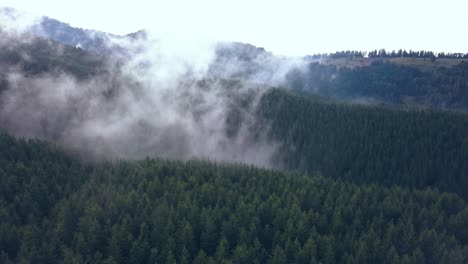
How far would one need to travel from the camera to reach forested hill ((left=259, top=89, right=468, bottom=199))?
446ft

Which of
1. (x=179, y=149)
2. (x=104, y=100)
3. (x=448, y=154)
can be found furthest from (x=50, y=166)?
(x=448, y=154)

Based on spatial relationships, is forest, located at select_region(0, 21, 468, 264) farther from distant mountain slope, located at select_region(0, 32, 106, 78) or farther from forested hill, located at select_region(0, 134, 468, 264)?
distant mountain slope, located at select_region(0, 32, 106, 78)

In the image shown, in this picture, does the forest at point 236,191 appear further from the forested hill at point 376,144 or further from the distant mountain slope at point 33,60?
the distant mountain slope at point 33,60

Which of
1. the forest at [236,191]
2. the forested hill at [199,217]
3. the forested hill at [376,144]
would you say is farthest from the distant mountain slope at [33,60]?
the forested hill at [376,144]

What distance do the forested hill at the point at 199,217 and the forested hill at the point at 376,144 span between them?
3477 cm

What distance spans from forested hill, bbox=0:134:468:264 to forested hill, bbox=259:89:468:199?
34.8 m

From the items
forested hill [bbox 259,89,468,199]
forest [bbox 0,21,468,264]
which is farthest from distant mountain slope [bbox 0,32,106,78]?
forested hill [bbox 259,89,468,199]

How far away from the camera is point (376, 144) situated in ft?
487

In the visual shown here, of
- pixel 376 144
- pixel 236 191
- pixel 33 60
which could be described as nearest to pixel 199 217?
pixel 236 191

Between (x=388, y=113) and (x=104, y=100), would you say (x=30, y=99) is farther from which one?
→ (x=388, y=113)

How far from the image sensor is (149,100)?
19275 cm

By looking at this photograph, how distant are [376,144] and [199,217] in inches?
3733

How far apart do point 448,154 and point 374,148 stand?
24.0 meters

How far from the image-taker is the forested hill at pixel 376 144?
136 metres
